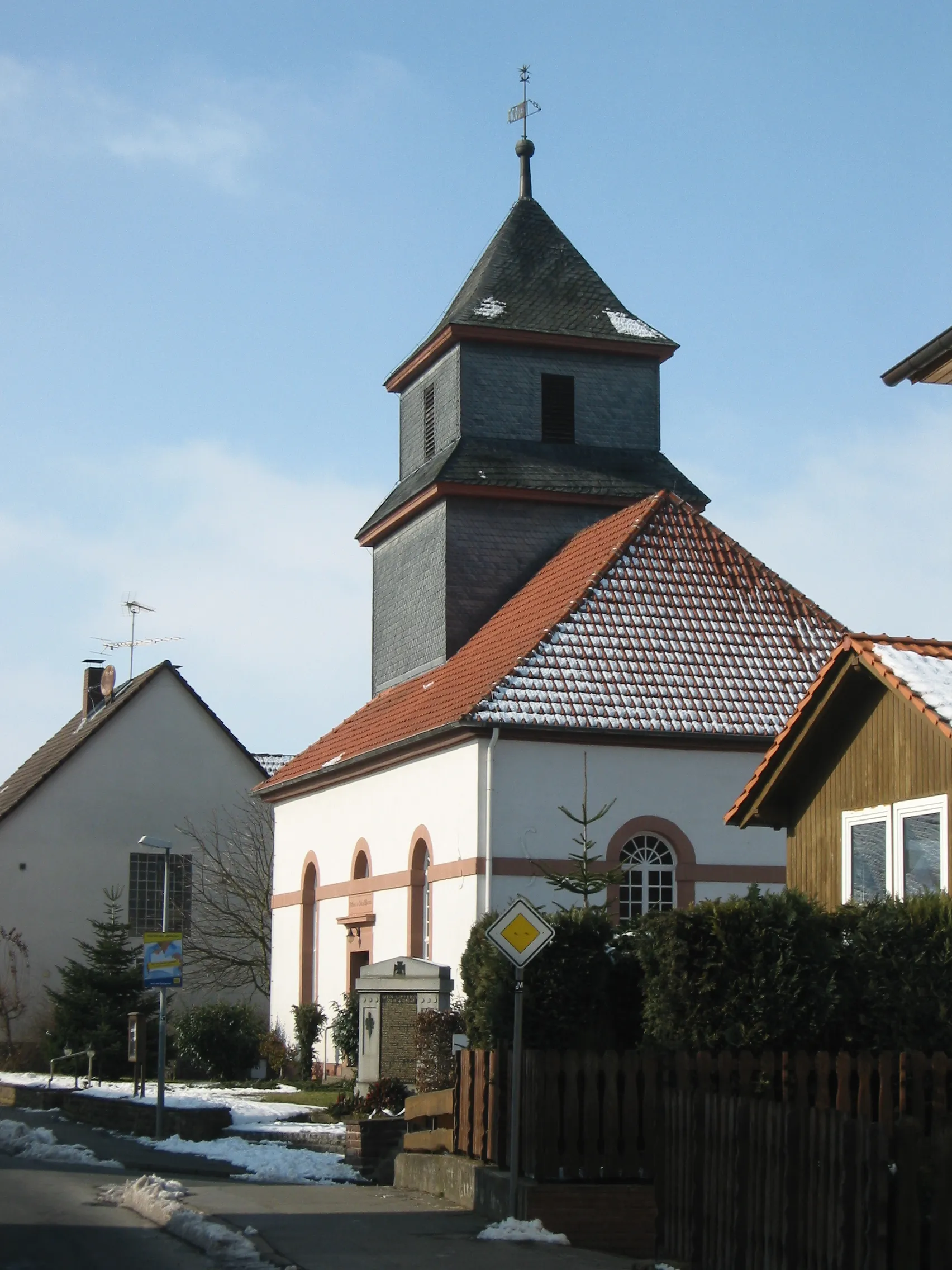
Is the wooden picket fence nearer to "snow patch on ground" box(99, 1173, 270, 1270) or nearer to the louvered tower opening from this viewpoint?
"snow patch on ground" box(99, 1173, 270, 1270)

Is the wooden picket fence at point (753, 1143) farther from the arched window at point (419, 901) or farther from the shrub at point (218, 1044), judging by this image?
the shrub at point (218, 1044)

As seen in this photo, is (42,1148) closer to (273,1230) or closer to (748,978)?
(273,1230)

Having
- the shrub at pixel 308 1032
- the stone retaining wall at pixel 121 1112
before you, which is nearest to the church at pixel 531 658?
the shrub at pixel 308 1032

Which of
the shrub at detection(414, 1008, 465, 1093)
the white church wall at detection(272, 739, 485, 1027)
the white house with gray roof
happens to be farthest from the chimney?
the shrub at detection(414, 1008, 465, 1093)

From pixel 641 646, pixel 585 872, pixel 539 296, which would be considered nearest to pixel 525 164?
pixel 539 296

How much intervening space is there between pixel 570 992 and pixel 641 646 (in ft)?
39.7

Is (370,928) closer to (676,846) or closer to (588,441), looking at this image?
(676,846)

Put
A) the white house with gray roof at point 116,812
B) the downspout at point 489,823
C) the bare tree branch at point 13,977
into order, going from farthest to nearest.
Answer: the white house with gray roof at point 116,812, the bare tree branch at point 13,977, the downspout at point 489,823

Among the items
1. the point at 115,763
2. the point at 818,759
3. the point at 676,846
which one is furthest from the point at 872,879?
the point at 115,763

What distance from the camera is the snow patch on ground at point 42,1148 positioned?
2162 centimetres

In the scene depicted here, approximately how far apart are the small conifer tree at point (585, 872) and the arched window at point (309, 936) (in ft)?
33.2

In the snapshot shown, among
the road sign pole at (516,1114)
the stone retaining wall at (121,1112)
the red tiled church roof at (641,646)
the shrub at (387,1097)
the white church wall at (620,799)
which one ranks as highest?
the red tiled church roof at (641,646)

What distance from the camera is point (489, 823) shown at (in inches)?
1082

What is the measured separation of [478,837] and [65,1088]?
916 cm
